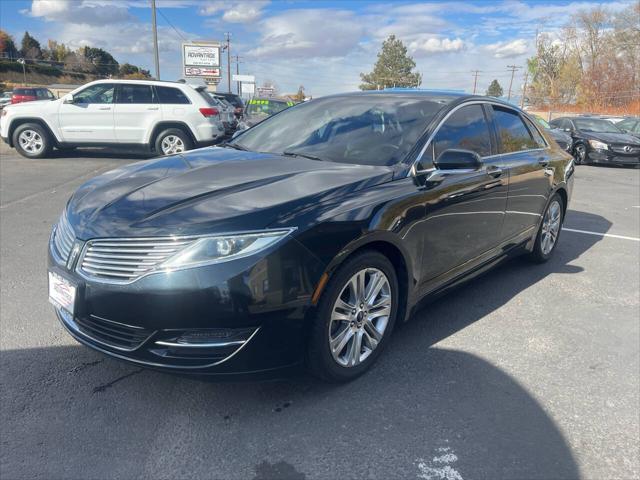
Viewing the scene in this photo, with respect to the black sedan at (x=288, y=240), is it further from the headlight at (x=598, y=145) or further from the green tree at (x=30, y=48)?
the green tree at (x=30, y=48)

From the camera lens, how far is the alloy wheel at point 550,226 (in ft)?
17.1

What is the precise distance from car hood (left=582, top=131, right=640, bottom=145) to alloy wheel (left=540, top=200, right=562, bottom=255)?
12083 millimetres

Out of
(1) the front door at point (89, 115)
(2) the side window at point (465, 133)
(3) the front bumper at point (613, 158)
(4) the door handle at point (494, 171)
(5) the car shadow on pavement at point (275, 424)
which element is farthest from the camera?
(3) the front bumper at point (613, 158)

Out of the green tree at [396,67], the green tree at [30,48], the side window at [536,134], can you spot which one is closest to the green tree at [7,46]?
the green tree at [30,48]

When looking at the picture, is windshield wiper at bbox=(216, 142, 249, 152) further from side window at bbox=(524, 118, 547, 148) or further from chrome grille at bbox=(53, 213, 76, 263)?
side window at bbox=(524, 118, 547, 148)

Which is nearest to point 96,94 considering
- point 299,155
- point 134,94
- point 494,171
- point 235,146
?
point 134,94

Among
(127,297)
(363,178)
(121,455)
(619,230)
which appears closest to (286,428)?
(121,455)

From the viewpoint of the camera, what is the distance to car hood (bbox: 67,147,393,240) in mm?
2455

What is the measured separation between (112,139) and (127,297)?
10463mm

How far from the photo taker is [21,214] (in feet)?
21.7

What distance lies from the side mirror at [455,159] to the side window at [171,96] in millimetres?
9578

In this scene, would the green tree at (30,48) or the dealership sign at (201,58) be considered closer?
the dealership sign at (201,58)

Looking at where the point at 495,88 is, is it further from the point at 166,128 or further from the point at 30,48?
the point at 166,128

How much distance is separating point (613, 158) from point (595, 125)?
6.43ft
